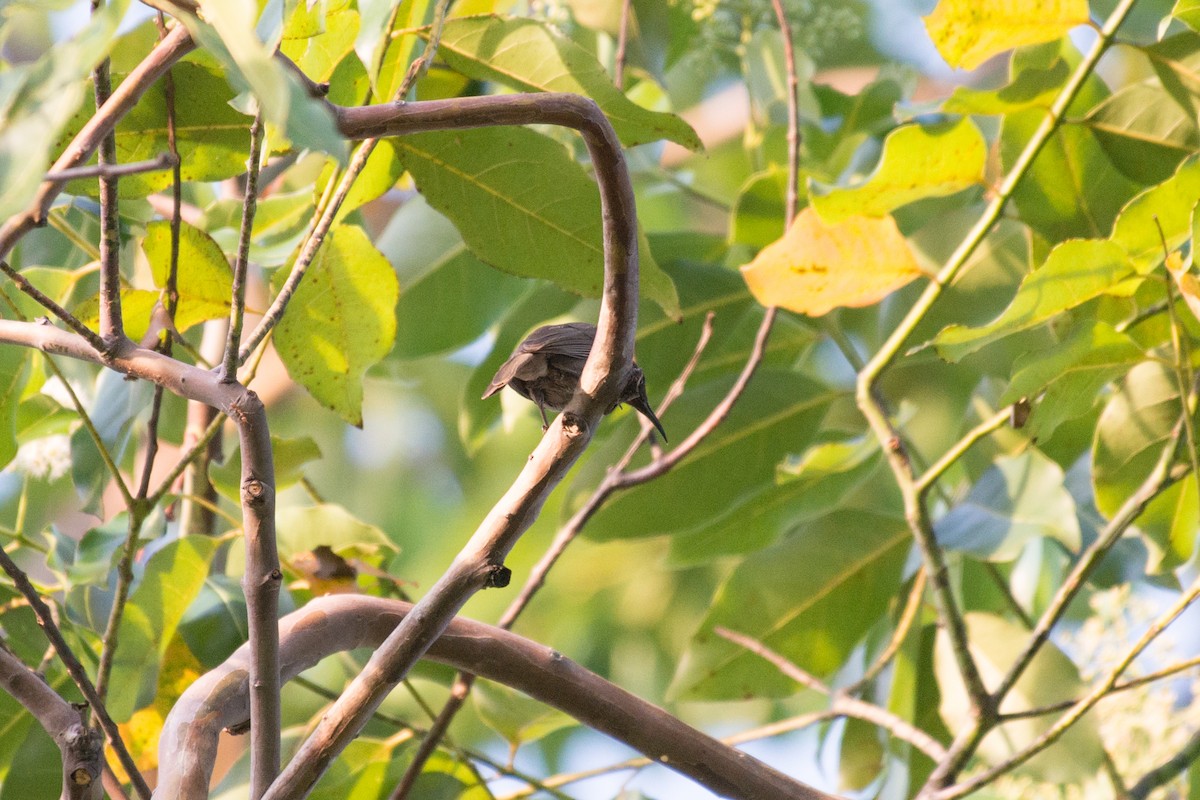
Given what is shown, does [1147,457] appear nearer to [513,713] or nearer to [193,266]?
[513,713]

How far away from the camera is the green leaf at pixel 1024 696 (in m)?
0.87

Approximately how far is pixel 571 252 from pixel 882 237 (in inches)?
9.3

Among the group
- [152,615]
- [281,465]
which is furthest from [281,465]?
[152,615]

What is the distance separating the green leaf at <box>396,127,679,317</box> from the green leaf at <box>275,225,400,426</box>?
6cm

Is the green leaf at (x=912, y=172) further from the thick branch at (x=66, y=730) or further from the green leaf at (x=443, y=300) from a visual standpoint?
the thick branch at (x=66, y=730)

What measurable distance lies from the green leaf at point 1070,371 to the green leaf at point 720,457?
0.29 meters

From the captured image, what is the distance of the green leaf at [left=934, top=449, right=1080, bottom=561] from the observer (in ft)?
2.61

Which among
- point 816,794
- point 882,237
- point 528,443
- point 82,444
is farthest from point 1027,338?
point 528,443

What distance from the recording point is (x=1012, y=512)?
825 millimetres

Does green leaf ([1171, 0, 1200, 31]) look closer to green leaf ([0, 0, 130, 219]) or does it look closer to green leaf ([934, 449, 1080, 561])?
green leaf ([934, 449, 1080, 561])

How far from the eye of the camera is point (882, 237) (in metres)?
0.78

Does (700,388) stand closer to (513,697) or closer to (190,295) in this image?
(513,697)

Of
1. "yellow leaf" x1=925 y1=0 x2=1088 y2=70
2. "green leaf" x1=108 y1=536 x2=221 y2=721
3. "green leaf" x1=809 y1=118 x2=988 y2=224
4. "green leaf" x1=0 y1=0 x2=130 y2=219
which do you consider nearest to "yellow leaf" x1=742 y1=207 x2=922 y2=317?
"green leaf" x1=809 y1=118 x2=988 y2=224

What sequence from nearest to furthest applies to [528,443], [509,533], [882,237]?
[509,533] < [882,237] < [528,443]
